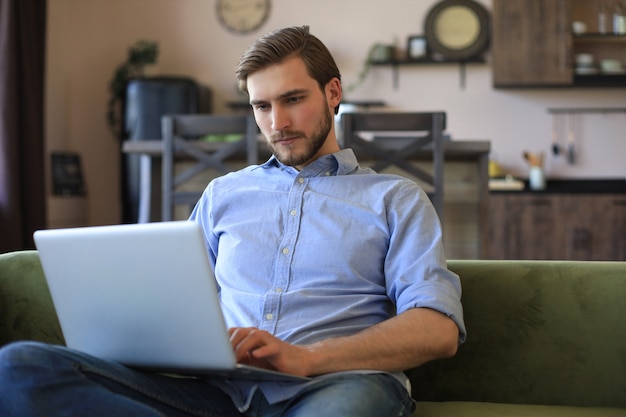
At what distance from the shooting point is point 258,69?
60.9 inches

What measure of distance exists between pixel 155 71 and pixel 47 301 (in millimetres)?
4275

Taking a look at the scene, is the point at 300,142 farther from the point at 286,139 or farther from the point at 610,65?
the point at 610,65

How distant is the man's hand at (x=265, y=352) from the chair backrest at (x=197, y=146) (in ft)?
8.11

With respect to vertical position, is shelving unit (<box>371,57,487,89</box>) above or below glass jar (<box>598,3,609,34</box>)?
below

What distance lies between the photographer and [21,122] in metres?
4.79

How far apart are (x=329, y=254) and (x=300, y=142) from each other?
238mm

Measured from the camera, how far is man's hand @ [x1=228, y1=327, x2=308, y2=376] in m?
1.19

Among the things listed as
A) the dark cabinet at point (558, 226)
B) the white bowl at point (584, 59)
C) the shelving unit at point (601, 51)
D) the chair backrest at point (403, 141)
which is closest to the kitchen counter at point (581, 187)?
the dark cabinet at point (558, 226)

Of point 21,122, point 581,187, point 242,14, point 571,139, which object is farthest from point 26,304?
point 571,139

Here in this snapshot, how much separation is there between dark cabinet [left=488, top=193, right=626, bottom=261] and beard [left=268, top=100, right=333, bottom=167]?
11.6ft

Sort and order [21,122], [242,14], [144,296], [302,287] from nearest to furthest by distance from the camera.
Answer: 1. [144,296]
2. [302,287]
3. [21,122]
4. [242,14]

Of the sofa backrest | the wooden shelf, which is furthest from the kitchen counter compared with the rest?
the sofa backrest

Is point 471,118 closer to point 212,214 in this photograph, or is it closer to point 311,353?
point 212,214

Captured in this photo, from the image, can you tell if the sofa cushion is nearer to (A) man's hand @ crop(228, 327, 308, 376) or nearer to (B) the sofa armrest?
(A) man's hand @ crop(228, 327, 308, 376)
